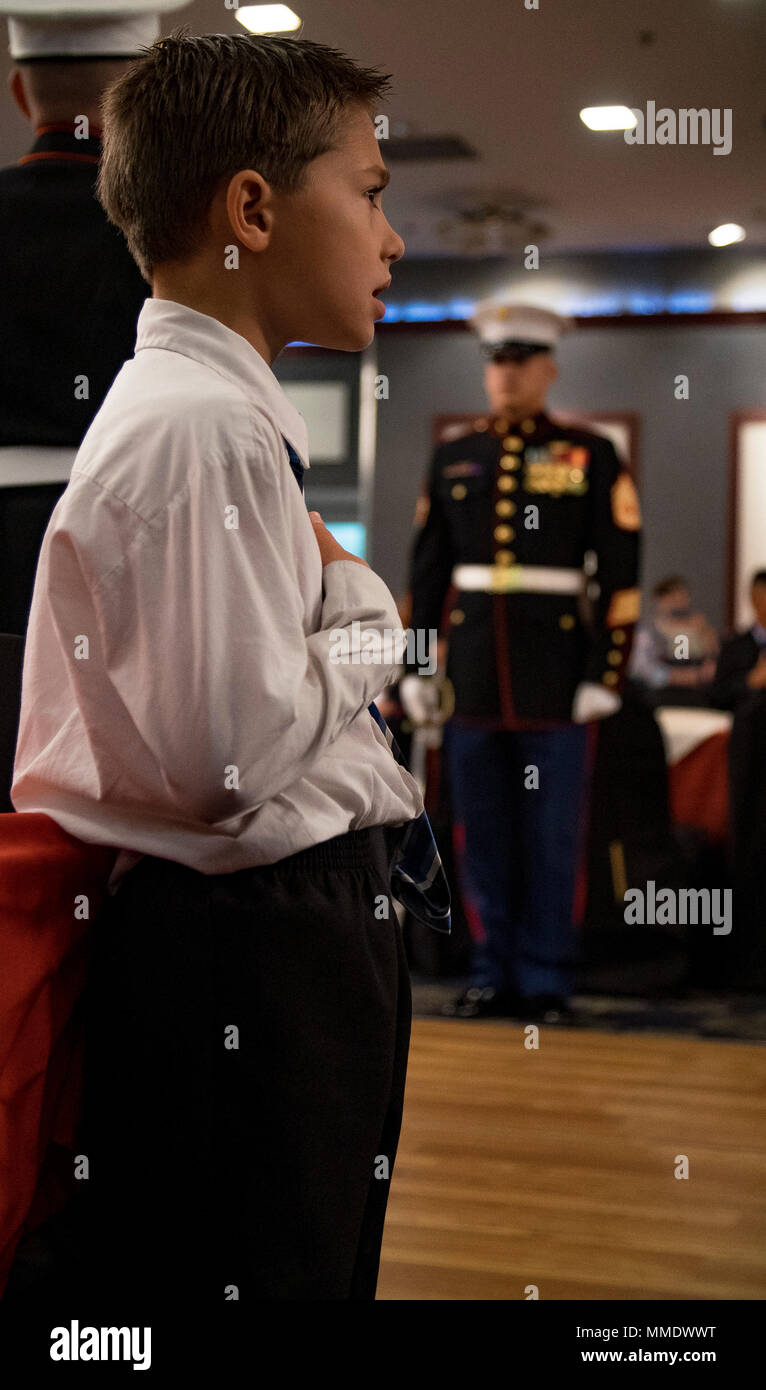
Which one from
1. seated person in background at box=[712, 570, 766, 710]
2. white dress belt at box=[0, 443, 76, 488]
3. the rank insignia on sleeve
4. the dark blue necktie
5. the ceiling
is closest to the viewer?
the dark blue necktie

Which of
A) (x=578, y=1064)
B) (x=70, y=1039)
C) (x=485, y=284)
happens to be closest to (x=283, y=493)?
(x=70, y=1039)

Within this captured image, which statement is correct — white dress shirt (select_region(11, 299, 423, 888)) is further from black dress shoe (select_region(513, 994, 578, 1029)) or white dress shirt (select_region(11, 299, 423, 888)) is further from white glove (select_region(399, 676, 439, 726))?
white glove (select_region(399, 676, 439, 726))

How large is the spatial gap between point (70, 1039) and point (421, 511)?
319 centimetres

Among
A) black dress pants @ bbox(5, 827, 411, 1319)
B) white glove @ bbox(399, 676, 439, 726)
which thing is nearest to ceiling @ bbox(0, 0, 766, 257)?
white glove @ bbox(399, 676, 439, 726)

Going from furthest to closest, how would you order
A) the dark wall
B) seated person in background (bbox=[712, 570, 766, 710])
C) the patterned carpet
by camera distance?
1. the dark wall
2. seated person in background (bbox=[712, 570, 766, 710])
3. the patterned carpet

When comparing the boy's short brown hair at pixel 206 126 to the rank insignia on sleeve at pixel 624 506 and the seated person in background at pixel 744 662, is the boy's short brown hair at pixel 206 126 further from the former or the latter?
the seated person in background at pixel 744 662

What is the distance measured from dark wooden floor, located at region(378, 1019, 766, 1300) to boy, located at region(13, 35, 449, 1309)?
105 cm

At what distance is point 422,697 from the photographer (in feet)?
12.9

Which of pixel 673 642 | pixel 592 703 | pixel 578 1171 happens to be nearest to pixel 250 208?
pixel 578 1171

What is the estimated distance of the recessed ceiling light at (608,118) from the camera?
5.81 metres

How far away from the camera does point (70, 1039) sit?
84 centimetres

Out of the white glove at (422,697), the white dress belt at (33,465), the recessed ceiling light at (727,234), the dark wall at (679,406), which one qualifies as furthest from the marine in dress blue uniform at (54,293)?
the dark wall at (679,406)

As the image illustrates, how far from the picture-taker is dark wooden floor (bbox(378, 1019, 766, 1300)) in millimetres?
1884

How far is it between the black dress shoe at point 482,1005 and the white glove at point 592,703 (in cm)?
69
